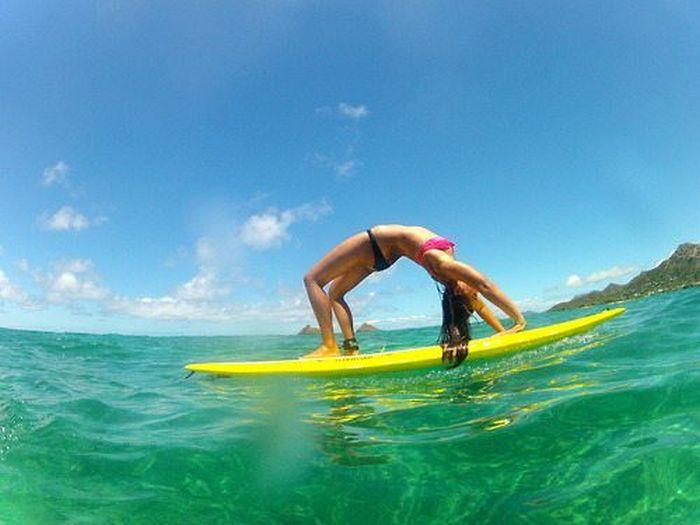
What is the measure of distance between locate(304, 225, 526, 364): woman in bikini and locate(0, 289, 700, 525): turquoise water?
1.24 m

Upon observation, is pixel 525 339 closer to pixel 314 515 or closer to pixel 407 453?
pixel 407 453

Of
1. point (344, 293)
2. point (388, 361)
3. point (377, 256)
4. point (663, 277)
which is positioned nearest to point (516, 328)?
point (388, 361)

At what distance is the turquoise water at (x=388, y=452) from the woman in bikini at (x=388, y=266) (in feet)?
4.08

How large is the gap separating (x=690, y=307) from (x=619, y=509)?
9.77 meters

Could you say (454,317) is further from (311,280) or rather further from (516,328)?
(311,280)

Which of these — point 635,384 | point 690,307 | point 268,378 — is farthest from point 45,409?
point 690,307

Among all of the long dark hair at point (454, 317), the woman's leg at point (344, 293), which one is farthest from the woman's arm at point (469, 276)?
the woman's leg at point (344, 293)

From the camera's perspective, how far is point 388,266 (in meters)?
7.65

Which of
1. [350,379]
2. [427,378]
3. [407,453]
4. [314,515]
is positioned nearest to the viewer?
[314,515]

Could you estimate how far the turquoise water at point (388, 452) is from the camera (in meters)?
2.82

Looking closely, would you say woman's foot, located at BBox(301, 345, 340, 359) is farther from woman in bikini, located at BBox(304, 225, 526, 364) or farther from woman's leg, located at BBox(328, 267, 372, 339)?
woman's leg, located at BBox(328, 267, 372, 339)

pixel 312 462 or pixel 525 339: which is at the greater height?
pixel 525 339

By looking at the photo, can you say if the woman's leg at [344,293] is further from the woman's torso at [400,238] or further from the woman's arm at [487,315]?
the woman's arm at [487,315]

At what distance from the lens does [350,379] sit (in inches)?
258
